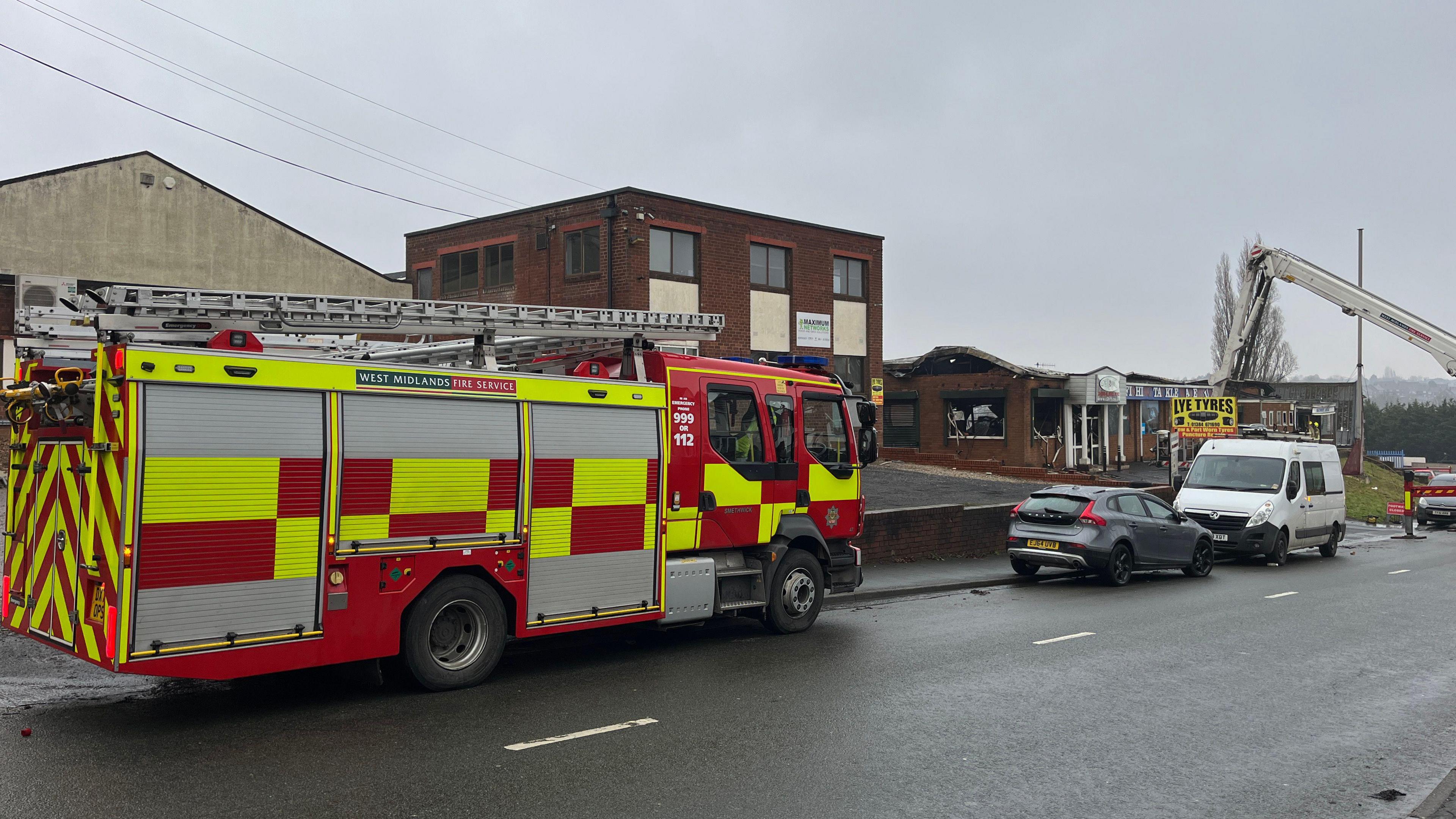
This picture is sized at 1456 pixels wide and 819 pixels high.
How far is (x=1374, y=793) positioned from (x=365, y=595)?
20.8ft

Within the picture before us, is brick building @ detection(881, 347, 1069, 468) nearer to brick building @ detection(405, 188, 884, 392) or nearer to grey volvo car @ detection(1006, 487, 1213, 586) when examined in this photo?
brick building @ detection(405, 188, 884, 392)

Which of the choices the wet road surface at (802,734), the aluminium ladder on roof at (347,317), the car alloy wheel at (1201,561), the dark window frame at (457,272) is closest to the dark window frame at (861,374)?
the dark window frame at (457,272)

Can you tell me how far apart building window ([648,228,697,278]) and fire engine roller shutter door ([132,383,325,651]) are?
22.4 m

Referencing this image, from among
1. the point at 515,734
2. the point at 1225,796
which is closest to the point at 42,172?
the point at 515,734

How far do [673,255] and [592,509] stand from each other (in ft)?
70.5

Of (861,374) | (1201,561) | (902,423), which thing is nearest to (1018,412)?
(902,423)

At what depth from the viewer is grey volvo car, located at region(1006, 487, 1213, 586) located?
16.1 meters

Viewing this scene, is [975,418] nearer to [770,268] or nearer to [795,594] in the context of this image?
[770,268]

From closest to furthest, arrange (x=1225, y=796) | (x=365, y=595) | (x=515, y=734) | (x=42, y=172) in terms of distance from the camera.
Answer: (x=1225, y=796) < (x=515, y=734) < (x=365, y=595) < (x=42, y=172)

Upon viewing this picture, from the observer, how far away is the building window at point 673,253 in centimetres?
2939

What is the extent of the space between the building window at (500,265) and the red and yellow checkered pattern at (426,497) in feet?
82.4

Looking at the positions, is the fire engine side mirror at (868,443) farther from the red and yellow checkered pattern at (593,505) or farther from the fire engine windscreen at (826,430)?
the red and yellow checkered pattern at (593,505)

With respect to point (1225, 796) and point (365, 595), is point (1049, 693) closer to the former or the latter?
point (1225, 796)

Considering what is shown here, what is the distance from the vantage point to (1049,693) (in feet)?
27.9
